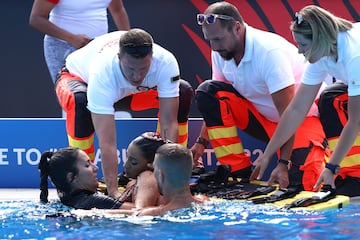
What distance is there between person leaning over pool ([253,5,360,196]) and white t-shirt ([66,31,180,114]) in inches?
32.5

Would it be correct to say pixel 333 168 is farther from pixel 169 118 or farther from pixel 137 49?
pixel 137 49

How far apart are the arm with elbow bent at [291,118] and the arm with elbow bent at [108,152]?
3.11ft

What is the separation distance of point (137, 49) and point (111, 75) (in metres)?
0.37

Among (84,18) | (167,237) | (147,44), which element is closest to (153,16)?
(84,18)

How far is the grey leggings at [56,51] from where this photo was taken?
704 cm

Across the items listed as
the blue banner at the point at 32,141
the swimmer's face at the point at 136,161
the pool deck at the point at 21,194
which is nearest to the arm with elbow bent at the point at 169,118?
the swimmer's face at the point at 136,161

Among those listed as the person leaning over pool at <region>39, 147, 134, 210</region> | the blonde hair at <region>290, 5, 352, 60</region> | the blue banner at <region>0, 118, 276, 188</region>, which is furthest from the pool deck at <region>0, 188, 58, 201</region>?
the blonde hair at <region>290, 5, 352, 60</region>

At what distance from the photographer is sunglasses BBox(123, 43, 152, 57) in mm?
5555

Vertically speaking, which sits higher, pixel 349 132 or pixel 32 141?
pixel 349 132

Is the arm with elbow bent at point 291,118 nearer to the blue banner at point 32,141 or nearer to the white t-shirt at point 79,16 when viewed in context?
the blue banner at point 32,141

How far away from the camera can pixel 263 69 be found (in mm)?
6055

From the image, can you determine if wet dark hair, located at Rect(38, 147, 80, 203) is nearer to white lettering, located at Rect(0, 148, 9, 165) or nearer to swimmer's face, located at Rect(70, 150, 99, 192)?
swimmer's face, located at Rect(70, 150, 99, 192)

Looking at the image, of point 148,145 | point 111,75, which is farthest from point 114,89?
point 148,145

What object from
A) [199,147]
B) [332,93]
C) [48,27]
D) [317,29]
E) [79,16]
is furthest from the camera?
[79,16]
